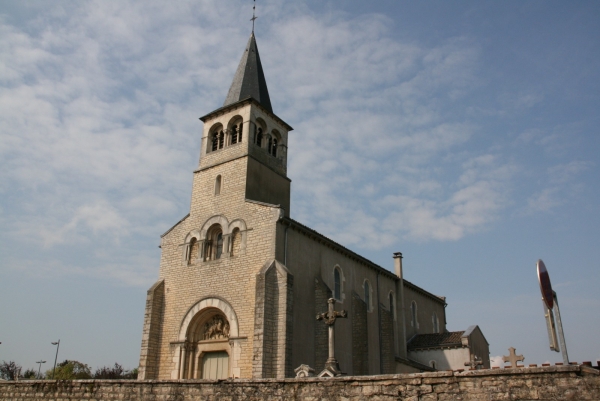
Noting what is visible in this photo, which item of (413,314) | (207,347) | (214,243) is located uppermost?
(214,243)

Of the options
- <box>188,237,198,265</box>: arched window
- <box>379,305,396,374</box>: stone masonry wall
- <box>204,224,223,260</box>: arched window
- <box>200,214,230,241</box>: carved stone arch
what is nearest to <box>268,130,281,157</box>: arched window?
<box>200,214,230,241</box>: carved stone arch

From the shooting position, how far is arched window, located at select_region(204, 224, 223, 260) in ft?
76.8

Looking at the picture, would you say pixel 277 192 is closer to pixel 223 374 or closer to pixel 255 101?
pixel 255 101

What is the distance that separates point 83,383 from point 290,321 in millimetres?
8600

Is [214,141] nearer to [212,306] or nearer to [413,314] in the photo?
[212,306]

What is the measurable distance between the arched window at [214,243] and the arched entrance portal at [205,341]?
221 cm

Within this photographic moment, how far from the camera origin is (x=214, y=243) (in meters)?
23.8

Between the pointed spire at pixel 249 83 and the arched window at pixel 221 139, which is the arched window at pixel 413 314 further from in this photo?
the arched window at pixel 221 139

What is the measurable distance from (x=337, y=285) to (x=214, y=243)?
6.66m

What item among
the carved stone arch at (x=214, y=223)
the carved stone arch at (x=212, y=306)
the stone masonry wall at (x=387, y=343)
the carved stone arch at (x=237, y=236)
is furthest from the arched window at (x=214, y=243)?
the stone masonry wall at (x=387, y=343)

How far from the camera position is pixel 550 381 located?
7492 mm

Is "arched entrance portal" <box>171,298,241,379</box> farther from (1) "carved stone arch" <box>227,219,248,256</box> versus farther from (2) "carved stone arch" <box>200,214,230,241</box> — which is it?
(2) "carved stone arch" <box>200,214,230,241</box>

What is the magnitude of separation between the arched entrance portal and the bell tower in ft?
17.4


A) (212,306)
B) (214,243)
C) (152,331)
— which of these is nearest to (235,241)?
(214,243)
